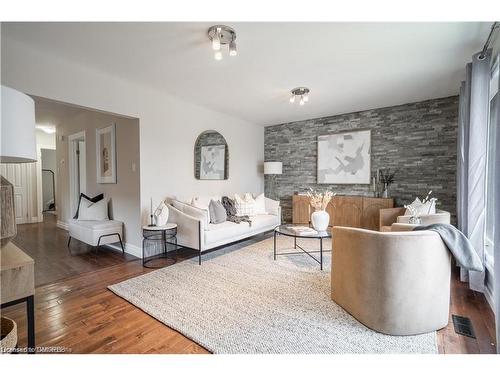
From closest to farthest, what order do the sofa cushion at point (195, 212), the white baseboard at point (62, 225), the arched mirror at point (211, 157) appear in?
the sofa cushion at point (195, 212) → the arched mirror at point (211, 157) → the white baseboard at point (62, 225)

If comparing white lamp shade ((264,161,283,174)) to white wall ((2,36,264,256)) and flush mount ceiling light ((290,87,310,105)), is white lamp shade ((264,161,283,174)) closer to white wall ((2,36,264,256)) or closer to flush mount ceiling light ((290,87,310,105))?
white wall ((2,36,264,256))

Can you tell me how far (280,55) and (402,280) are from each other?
2.23 meters

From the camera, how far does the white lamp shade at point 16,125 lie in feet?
3.18

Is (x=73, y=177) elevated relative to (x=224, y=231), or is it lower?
elevated

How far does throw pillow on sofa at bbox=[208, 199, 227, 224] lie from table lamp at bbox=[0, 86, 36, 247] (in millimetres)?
2692

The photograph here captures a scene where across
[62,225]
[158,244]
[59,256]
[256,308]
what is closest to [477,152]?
[256,308]

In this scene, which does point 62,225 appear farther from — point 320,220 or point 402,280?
point 402,280

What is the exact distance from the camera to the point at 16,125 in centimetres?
101

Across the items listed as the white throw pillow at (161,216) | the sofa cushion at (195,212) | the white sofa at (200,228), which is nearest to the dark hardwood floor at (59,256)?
the white throw pillow at (161,216)

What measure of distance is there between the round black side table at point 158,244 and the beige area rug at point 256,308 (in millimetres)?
347

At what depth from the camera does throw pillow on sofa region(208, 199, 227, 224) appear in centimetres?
377

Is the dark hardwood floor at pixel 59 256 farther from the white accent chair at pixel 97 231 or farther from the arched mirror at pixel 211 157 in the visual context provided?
the arched mirror at pixel 211 157

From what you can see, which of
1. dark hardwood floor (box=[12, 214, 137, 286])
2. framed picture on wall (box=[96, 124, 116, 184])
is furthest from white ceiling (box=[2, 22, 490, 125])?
dark hardwood floor (box=[12, 214, 137, 286])
